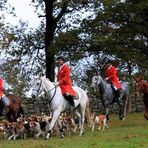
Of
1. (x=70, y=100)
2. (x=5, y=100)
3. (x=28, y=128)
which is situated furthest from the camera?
(x=5, y=100)

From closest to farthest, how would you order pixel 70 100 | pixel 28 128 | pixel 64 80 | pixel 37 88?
1. pixel 37 88
2. pixel 64 80
3. pixel 70 100
4. pixel 28 128

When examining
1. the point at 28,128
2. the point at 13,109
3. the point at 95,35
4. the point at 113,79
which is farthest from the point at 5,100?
the point at 95,35

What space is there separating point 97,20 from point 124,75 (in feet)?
11.8

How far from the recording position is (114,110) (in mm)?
30297

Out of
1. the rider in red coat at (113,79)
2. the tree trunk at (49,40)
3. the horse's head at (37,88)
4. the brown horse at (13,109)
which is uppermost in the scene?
the tree trunk at (49,40)

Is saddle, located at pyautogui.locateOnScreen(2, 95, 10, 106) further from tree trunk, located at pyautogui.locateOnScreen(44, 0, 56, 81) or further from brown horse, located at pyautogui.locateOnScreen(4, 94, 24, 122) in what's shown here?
tree trunk, located at pyautogui.locateOnScreen(44, 0, 56, 81)

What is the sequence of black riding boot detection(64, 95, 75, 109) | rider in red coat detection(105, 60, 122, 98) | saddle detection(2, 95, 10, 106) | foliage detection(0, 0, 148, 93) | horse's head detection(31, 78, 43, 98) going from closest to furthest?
horse's head detection(31, 78, 43, 98)
black riding boot detection(64, 95, 75, 109)
saddle detection(2, 95, 10, 106)
rider in red coat detection(105, 60, 122, 98)
foliage detection(0, 0, 148, 93)

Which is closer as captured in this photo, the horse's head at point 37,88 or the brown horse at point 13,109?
the horse's head at point 37,88

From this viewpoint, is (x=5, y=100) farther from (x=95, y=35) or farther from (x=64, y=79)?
(x=95, y=35)

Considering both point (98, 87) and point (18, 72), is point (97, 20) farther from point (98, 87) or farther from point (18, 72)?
point (98, 87)

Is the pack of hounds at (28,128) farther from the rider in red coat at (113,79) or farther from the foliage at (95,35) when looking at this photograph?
the foliage at (95,35)

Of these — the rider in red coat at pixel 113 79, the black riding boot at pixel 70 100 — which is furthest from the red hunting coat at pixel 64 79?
the rider in red coat at pixel 113 79

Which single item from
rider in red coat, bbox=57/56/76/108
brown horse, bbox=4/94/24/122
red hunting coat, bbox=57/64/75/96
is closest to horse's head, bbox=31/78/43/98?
rider in red coat, bbox=57/56/76/108

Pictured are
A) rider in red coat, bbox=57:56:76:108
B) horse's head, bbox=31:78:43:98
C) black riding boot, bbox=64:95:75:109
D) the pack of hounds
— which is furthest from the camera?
the pack of hounds
